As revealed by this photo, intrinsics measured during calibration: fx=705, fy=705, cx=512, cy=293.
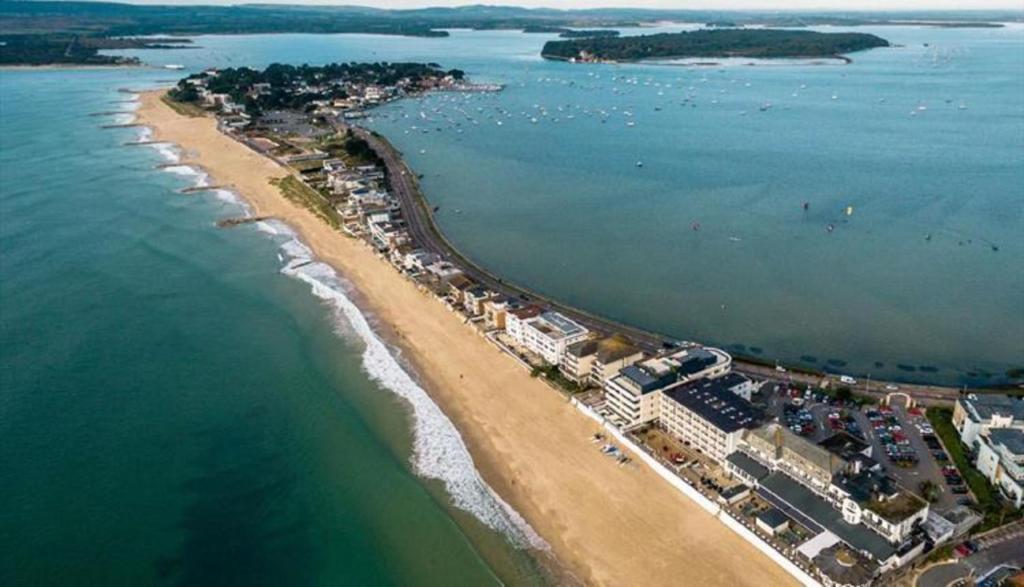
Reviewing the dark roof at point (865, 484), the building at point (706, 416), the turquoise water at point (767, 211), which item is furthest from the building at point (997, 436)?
the building at point (706, 416)

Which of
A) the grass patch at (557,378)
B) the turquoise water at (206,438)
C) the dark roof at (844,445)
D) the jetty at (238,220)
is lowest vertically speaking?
the turquoise water at (206,438)

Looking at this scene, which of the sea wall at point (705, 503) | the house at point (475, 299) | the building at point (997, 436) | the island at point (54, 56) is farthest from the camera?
the island at point (54, 56)

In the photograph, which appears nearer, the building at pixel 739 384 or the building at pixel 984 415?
the building at pixel 984 415

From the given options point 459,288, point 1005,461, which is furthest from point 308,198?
point 1005,461

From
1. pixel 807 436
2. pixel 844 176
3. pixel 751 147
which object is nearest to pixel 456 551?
pixel 807 436

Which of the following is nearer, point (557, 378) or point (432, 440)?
point (432, 440)

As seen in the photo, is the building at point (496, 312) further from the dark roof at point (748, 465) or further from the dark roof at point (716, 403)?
the dark roof at point (748, 465)

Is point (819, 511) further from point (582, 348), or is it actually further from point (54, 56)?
point (54, 56)
